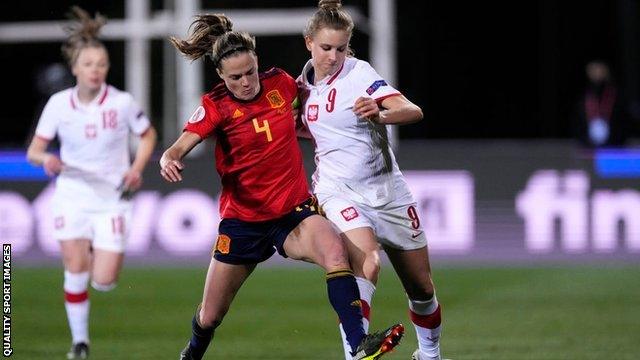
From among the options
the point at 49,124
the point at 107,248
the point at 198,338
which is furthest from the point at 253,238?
the point at 49,124

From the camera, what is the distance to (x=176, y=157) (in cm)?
735

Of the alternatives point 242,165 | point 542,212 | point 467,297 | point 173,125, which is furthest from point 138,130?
point 173,125

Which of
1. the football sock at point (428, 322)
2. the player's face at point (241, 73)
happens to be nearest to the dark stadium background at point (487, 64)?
the football sock at point (428, 322)

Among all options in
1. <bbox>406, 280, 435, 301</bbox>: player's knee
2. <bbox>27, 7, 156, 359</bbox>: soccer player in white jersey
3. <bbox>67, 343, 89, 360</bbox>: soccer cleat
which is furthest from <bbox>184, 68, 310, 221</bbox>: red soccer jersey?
Result: <bbox>27, 7, 156, 359</bbox>: soccer player in white jersey

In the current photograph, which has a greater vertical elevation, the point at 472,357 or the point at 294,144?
the point at 294,144

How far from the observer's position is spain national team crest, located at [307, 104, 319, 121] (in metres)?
8.01

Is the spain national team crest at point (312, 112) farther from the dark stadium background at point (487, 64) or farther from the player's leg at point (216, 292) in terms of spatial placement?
the dark stadium background at point (487, 64)

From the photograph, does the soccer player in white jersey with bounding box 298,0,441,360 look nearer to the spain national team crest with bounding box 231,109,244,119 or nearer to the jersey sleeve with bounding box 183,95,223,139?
the spain national team crest with bounding box 231,109,244,119

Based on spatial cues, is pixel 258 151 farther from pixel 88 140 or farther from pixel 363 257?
pixel 88 140

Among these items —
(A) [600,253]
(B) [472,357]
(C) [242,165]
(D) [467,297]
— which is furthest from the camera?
(A) [600,253]

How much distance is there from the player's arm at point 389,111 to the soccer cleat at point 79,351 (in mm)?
2811

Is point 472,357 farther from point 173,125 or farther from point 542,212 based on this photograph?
point 173,125

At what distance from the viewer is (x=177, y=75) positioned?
18328 mm

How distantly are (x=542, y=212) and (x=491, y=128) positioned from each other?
8.08m
